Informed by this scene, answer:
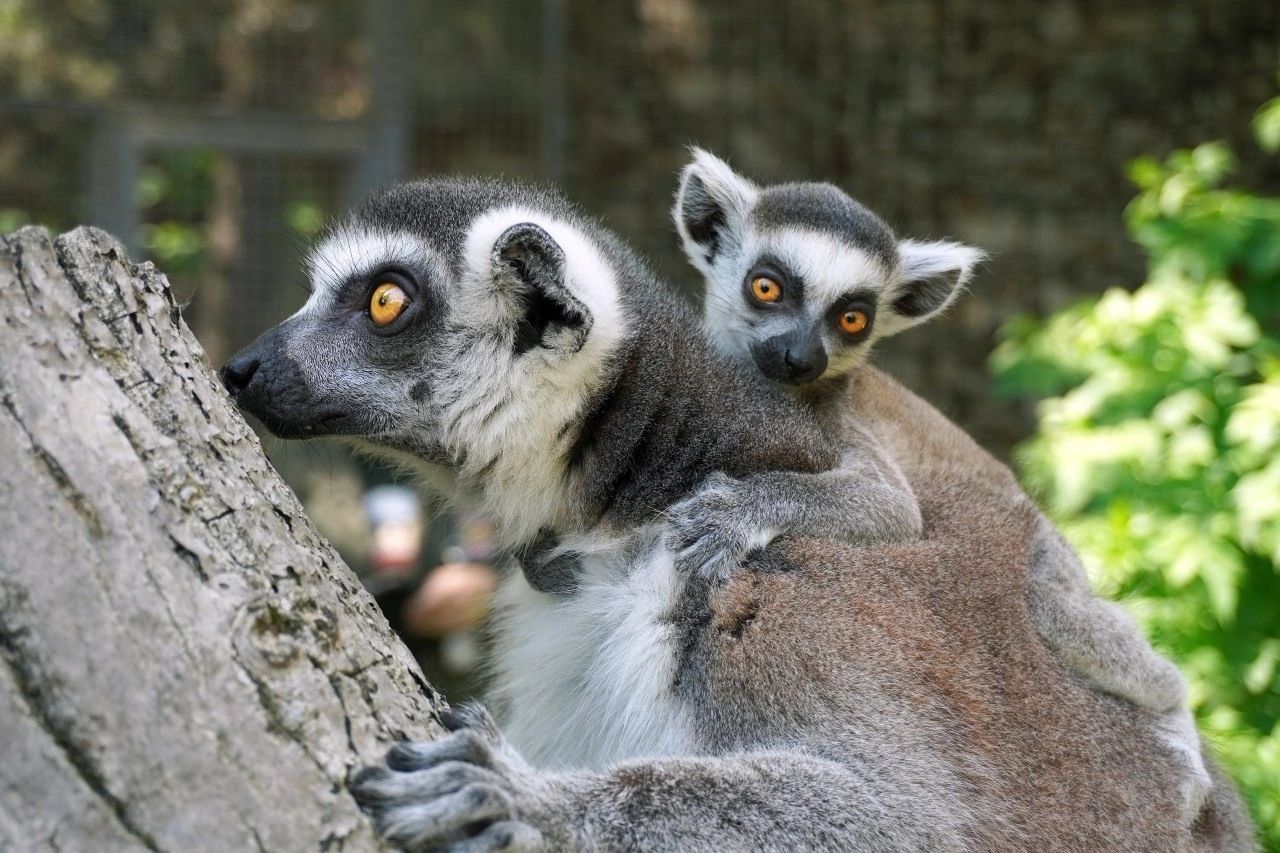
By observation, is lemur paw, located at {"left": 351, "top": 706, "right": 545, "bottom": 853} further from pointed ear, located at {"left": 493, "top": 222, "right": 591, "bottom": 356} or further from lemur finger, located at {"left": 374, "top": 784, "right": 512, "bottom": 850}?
pointed ear, located at {"left": 493, "top": 222, "right": 591, "bottom": 356}

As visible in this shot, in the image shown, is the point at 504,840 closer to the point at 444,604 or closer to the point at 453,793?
the point at 453,793

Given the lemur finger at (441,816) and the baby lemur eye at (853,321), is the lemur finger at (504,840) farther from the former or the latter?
the baby lemur eye at (853,321)

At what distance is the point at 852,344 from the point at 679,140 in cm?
730

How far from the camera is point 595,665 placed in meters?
3.08

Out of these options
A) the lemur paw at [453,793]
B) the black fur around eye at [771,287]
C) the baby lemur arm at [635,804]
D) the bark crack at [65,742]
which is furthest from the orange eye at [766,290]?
the bark crack at [65,742]

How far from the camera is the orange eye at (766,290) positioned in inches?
181

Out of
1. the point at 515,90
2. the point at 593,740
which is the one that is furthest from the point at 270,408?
the point at 515,90

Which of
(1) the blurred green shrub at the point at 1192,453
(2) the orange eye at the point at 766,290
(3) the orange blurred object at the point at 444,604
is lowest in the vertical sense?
(3) the orange blurred object at the point at 444,604

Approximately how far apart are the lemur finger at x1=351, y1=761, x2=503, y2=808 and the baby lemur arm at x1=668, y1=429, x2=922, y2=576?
91cm

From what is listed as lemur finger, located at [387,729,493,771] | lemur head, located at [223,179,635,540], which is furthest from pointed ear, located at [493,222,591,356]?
lemur finger, located at [387,729,493,771]

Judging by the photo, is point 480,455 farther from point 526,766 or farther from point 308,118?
point 308,118

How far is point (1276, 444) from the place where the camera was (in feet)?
16.0

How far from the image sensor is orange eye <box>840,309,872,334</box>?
454 centimetres

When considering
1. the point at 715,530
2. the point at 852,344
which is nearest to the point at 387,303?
the point at 715,530
